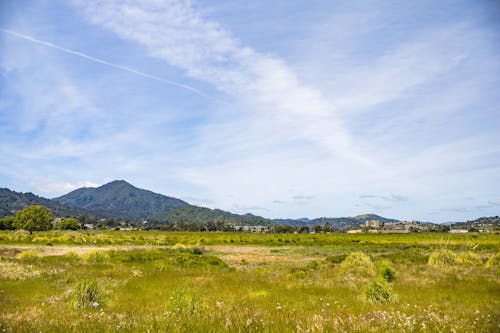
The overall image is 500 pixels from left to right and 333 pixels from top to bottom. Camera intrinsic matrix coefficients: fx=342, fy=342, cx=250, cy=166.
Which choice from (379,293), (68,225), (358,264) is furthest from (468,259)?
(68,225)

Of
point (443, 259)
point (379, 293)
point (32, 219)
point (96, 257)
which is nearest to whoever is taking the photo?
point (379, 293)

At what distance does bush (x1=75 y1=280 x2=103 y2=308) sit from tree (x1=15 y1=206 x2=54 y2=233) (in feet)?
386

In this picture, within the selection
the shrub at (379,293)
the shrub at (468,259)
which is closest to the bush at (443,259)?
the shrub at (468,259)

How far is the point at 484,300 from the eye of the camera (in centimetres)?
1384

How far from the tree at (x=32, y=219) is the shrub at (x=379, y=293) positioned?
4835 inches

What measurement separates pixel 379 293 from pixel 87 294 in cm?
1063

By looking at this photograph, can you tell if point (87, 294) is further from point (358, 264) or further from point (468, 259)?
point (468, 259)

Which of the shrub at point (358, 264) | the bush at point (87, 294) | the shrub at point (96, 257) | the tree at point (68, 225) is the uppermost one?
the bush at point (87, 294)

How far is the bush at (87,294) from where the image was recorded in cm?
1144

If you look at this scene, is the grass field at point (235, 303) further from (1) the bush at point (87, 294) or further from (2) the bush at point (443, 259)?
(2) the bush at point (443, 259)

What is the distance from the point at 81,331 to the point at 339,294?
44.5 ft

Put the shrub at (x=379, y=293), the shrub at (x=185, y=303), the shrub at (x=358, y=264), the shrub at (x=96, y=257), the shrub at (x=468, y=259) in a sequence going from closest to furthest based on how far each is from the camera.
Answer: the shrub at (x=185, y=303) → the shrub at (x=379, y=293) → the shrub at (x=358, y=264) → the shrub at (x=96, y=257) → the shrub at (x=468, y=259)

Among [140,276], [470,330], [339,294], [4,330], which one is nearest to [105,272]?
[140,276]

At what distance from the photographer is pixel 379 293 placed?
42.8ft
